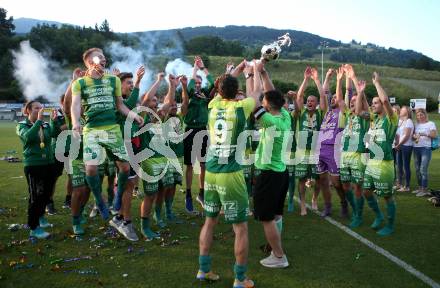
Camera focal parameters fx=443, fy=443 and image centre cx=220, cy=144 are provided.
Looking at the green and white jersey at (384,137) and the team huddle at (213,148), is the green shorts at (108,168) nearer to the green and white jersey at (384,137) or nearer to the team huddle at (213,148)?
the team huddle at (213,148)

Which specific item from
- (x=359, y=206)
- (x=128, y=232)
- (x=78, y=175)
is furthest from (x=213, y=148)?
(x=359, y=206)

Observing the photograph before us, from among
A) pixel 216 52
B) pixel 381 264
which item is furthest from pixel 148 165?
pixel 216 52

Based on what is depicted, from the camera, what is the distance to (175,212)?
31.8ft

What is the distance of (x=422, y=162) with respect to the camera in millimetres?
12391

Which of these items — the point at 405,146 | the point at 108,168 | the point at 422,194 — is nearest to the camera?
the point at 108,168

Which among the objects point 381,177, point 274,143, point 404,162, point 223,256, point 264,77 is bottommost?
point 223,256

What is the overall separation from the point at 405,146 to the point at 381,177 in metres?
5.69

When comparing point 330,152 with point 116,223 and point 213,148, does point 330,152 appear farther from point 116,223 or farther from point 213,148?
point 116,223

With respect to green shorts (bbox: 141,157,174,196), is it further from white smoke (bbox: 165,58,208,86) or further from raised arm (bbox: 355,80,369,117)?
raised arm (bbox: 355,80,369,117)

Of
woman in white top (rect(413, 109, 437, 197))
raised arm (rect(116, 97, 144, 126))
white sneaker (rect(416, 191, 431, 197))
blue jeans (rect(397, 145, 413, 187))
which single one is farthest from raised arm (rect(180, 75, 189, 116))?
blue jeans (rect(397, 145, 413, 187))

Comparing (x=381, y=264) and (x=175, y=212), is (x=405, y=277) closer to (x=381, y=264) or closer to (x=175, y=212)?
(x=381, y=264)

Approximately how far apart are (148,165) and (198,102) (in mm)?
2880

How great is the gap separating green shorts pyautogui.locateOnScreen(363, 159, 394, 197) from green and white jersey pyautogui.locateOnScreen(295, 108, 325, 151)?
5.67ft

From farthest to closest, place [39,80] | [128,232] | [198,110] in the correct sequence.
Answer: [39,80] < [198,110] < [128,232]
